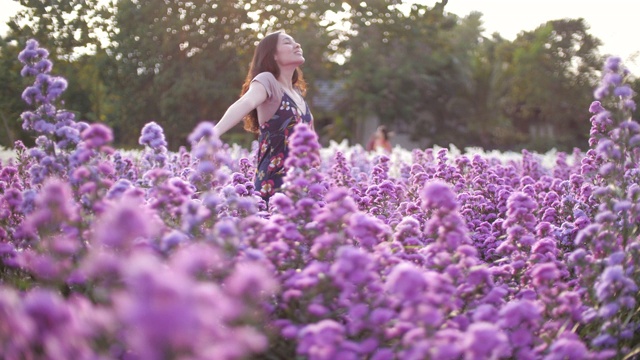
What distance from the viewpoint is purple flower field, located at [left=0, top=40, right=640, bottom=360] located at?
67.9 inches

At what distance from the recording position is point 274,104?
5.81 meters

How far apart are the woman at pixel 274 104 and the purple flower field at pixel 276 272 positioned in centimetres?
99

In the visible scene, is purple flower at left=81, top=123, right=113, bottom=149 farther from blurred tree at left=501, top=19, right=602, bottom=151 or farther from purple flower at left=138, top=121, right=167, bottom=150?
blurred tree at left=501, top=19, right=602, bottom=151

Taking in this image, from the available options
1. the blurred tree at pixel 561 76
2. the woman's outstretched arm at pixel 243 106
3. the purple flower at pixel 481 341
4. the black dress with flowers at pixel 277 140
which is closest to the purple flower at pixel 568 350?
the purple flower at pixel 481 341

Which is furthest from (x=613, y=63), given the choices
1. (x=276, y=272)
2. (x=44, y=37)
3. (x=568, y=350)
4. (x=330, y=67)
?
(x=330, y=67)

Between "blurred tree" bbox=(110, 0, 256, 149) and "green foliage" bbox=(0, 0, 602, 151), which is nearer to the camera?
"green foliage" bbox=(0, 0, 602, 151)

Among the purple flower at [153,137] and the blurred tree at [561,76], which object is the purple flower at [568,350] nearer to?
the purple flower at [153,137]

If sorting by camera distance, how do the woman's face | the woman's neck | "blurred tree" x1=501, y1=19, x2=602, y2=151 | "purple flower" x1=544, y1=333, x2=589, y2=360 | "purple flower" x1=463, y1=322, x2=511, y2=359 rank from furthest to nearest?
"blurred tree" x1=501, y1=19, x2=602, y2=151
the woman's neck
the woman's face
"purple flower" x1=544, y1=333, x2=589, y2=360
"purple flower" x1=463, y1=322, x2=511, y2=359

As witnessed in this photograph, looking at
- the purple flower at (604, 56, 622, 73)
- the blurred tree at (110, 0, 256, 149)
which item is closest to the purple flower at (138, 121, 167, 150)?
the purple flower at (604, 56, 622, 73)

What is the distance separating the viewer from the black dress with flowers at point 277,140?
5.82 metres

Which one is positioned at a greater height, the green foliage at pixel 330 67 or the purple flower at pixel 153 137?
the green foliage at pixel 330 67

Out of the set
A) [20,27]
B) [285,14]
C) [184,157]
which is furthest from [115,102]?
[184,157]

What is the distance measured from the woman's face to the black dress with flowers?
28 centimetres

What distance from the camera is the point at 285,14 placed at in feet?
60.6
